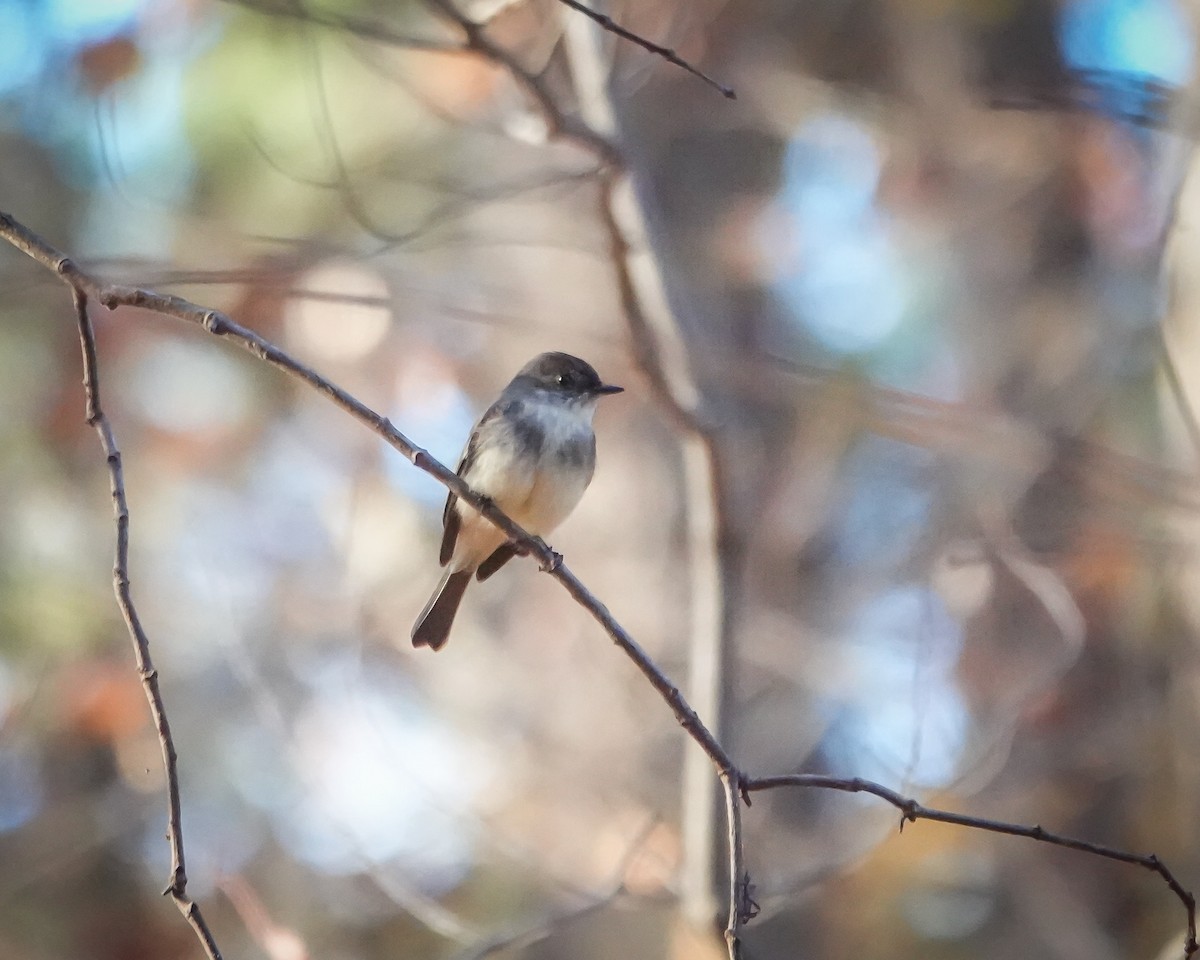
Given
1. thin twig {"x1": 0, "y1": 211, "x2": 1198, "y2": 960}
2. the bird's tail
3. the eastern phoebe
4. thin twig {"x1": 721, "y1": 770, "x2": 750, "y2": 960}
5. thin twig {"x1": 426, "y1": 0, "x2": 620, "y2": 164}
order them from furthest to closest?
the bird's tail → the eastern phoebe → thin twig {"x1": 426, "y1": 0, "x2": 620, "y2": 164} → thin twig {"x1": 0, "y1": 211, "x2": 1198, "y2": 960} → thin twig {"x1": 721, "y1": 770, "x2": 750, "y2": 960}

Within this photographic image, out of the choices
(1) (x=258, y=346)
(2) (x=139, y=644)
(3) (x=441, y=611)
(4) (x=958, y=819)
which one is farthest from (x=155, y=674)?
(3) (x=441, y=611)

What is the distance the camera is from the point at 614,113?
12.3 feet

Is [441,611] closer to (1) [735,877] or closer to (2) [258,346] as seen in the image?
(2) [258,346]

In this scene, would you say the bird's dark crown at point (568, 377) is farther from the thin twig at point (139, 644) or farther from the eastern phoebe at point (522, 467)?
the thin twig at point (139, 644)

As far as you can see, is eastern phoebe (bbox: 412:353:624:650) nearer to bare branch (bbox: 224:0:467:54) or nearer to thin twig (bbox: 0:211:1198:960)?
bare branch (bbox: 224:0:467:54)

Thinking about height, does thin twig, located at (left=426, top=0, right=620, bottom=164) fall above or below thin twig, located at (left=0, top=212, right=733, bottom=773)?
above

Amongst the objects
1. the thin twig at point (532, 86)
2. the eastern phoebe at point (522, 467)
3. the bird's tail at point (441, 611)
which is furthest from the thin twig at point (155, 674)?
the bird's tail at point (441, 611)

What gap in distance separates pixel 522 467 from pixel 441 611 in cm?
62

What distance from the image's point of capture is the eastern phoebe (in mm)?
3619

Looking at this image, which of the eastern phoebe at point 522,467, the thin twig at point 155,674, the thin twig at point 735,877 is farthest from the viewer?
the eastern phoebe at point 522,467

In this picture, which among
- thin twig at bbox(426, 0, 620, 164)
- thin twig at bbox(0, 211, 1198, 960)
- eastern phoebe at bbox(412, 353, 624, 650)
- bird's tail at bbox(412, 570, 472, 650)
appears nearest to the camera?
thin twig at bbox(0, 211, 1198, 960)

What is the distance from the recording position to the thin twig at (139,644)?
5.25 ft

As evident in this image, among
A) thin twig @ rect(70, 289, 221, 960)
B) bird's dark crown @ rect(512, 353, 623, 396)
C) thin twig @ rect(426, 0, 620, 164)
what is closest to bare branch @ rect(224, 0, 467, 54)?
thin twig @ rect(426, 0, 620, 164)

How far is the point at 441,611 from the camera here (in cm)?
391
